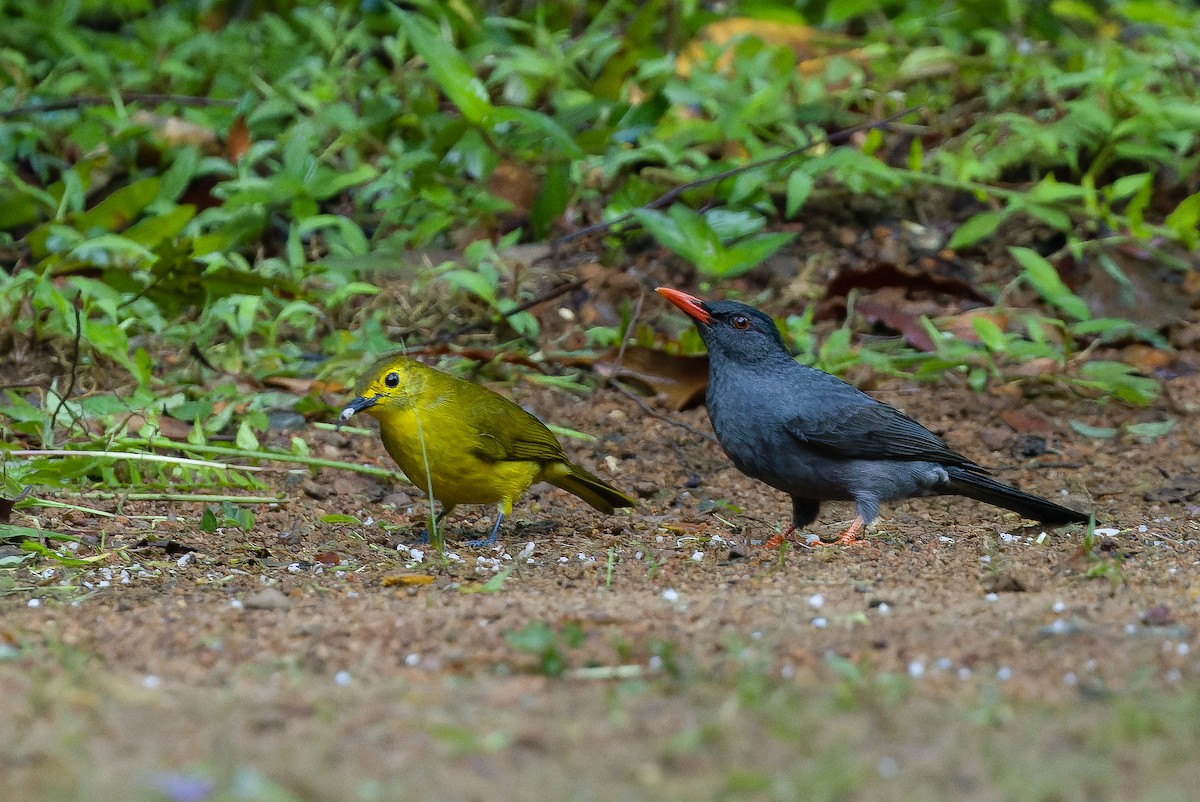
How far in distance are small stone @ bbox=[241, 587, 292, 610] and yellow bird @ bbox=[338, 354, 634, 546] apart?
127 centimetres

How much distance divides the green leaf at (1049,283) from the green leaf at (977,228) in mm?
503

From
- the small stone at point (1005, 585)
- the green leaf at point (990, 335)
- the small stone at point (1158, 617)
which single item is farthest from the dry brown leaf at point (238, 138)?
the small stone at point (1158, 617)

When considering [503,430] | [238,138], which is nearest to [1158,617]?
[503,430]

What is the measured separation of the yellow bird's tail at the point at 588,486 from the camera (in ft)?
18.9

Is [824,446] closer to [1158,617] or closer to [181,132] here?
[1158,617]

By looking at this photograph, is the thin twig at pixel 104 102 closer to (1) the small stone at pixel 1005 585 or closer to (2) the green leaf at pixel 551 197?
(2) the green leaf at pixel 551 197

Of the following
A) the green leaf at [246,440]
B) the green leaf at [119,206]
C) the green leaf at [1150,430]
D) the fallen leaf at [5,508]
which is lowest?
the green leaf at [1150,430]

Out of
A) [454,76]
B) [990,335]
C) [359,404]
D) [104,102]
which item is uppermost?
[454,76]

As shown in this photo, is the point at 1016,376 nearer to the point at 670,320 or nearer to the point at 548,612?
the point at 670,320

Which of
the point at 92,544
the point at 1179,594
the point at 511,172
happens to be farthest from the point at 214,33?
the point at 1179,594

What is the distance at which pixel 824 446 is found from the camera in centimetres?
550

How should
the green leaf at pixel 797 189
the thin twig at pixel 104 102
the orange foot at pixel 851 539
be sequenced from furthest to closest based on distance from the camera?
1. the thin twig at pixel 104 102
2. the green leaf at pixel 797 189
3. the orange foot at pixel 851 539

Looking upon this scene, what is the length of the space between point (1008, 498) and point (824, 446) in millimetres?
748

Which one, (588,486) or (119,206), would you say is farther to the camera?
(119,206)
